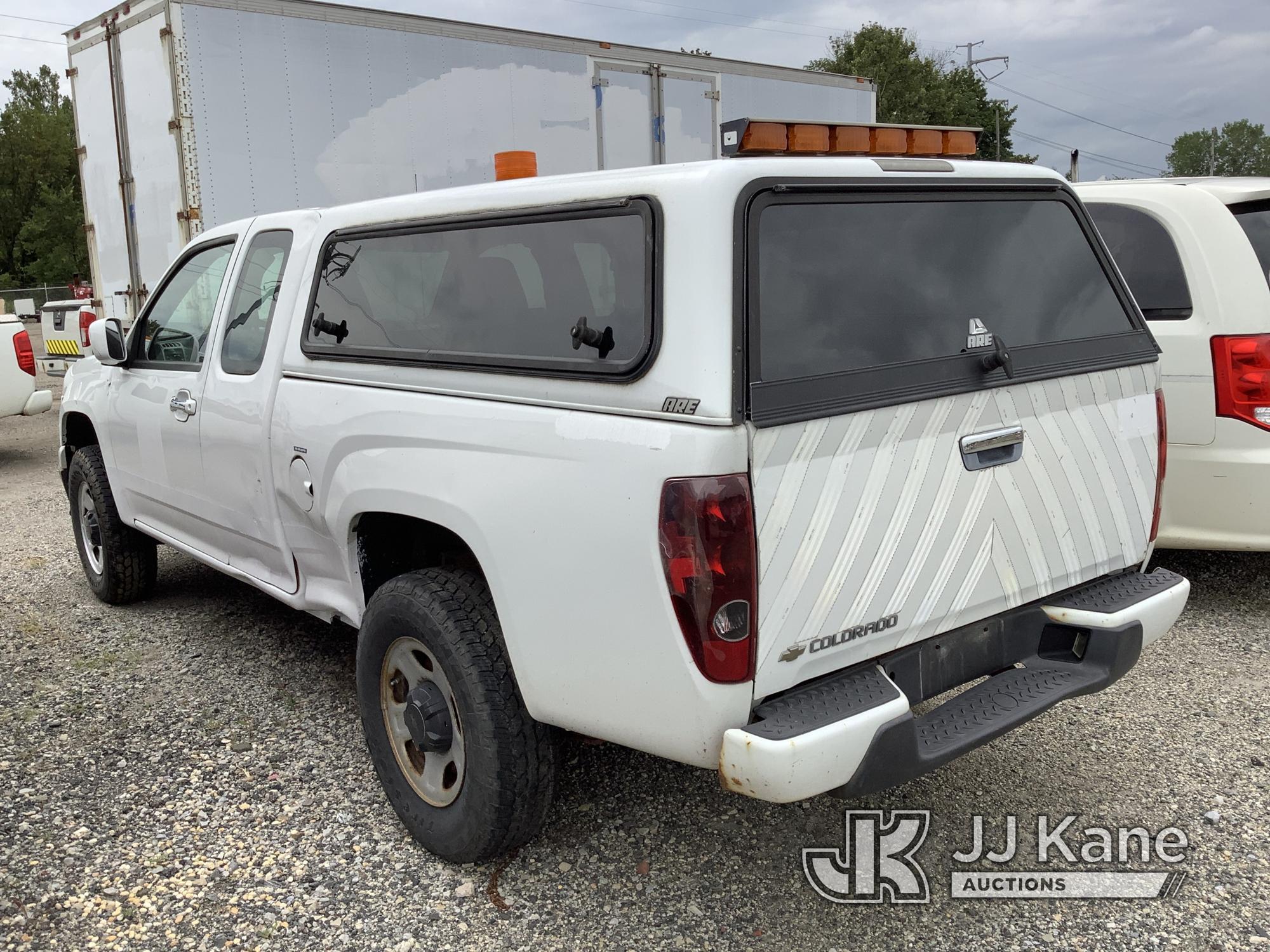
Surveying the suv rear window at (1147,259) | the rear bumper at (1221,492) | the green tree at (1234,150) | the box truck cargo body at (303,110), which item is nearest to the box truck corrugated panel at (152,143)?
the box truck cargo body at (303,110)

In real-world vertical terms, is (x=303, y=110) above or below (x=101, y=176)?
above

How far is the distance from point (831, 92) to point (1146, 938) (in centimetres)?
1156

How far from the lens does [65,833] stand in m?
3.23

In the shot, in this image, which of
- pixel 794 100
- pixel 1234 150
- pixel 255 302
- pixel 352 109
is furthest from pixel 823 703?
pixel 1234 150

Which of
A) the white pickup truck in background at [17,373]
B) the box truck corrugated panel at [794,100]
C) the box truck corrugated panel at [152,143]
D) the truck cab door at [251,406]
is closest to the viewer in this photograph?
the truck cab door at [251,406]

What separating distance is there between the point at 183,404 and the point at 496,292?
1854 millimetres

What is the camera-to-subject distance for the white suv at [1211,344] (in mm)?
4438

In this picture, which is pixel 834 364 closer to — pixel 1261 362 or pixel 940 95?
pixel 1261 362

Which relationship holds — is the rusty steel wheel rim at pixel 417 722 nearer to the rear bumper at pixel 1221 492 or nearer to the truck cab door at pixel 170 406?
the truck cab door at pixel 170 406

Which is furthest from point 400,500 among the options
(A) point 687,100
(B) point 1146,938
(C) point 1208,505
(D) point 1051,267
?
(A) point 687,100

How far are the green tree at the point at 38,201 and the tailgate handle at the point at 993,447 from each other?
52.6 meters

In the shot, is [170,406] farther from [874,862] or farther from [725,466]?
[874,862]

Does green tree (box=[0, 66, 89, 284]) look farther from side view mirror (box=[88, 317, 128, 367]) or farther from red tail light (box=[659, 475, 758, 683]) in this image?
red tail light (box=[659, 475, 758, 683])

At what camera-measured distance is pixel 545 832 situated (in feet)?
10.4
